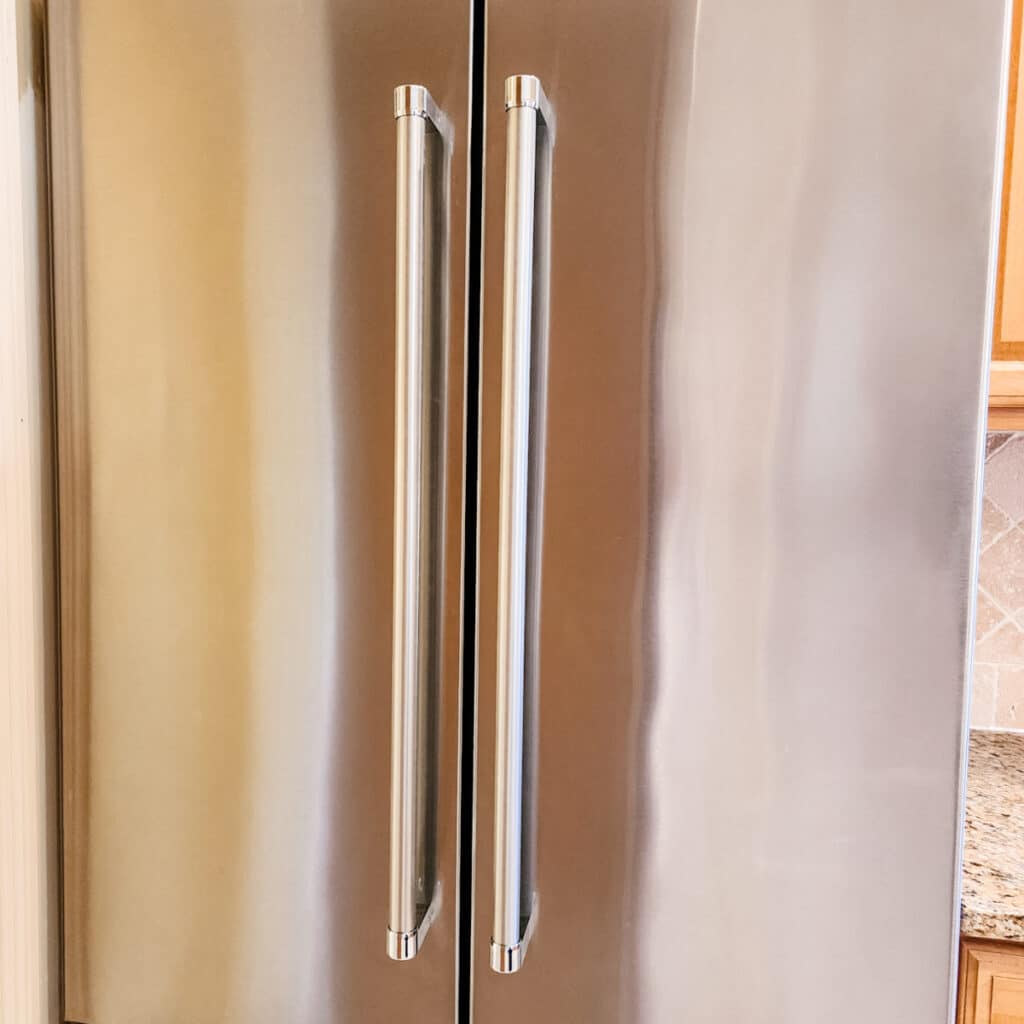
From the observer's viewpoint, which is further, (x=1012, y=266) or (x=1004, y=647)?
(x=1004, y=647)

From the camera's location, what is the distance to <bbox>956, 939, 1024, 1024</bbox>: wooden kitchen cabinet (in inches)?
29.0

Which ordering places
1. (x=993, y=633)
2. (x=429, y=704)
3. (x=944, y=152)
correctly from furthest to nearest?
(x=993, y=633) < (x=429, y=704) < (x=944, y=152)

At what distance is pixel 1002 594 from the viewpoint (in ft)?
4.04

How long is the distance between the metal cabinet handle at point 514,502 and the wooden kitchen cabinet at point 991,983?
0.43m

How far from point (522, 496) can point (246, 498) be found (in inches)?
11.0

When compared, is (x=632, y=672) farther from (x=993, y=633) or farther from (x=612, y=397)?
(x=993, y=633)

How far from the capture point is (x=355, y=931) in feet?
2.52

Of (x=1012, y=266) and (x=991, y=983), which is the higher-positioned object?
(x=1012, y=266)

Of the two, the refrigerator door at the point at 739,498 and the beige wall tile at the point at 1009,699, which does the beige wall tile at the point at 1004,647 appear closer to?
the beige wall tile at the point at 1009,699

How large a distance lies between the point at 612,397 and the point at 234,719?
0.48 metres

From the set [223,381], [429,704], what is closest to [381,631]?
[429,704]

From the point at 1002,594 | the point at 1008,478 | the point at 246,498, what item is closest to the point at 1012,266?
the point at 1008,478

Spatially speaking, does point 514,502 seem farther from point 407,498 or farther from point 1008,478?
point 1008,478

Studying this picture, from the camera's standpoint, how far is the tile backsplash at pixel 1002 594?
1.22 meters
